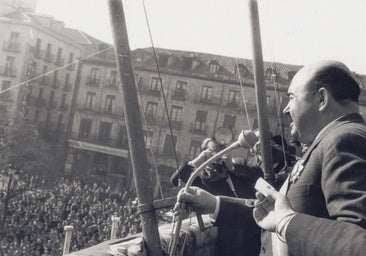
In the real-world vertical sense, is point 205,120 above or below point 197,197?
above

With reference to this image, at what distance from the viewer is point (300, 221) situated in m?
1.72

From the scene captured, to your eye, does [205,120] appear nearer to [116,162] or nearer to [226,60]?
[226,60]

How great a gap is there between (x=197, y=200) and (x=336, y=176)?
4.60 feet

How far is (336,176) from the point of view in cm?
171

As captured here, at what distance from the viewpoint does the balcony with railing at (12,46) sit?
40.1 meters

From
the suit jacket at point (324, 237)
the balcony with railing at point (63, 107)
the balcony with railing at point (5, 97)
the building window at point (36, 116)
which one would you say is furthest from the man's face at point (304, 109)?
the balcony with railing at point (63, 107)

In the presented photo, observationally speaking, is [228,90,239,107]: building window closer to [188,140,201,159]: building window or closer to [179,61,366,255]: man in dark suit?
[188,140,201,159]: building window

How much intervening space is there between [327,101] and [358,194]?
0.53m

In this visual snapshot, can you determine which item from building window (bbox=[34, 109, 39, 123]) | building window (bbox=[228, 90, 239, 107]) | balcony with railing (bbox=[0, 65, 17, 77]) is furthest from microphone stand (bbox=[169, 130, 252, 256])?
building window (bbox=[34, 109, 39, 123])

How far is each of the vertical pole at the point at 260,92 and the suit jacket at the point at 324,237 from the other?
12.7 ft

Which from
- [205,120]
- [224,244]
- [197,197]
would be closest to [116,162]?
[205,120]

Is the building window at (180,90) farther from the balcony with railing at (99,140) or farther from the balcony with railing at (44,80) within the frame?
the balcony with railing at (44,80)

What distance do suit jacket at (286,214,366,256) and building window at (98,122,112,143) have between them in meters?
38.8

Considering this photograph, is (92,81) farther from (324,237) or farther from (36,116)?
(324,237)
